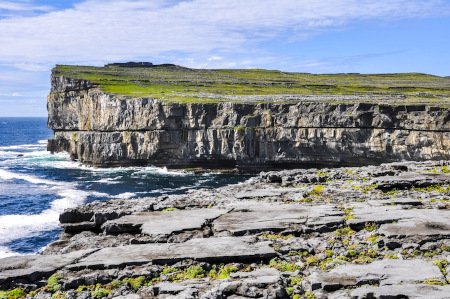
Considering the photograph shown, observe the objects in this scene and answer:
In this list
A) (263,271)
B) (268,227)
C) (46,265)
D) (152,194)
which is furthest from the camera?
(152,194)

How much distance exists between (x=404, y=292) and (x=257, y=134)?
7562 cm

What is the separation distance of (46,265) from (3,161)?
348ft

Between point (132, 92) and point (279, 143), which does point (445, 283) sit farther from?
point (132, 92)

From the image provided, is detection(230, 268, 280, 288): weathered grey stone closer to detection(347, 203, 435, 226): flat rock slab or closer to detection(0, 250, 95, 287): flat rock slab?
detection(347, 203, 435, 226): flat rock slab

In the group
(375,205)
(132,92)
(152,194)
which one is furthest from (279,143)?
(375,205)

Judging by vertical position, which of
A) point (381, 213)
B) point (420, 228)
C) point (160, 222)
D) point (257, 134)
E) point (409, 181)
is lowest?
point (160, 222)

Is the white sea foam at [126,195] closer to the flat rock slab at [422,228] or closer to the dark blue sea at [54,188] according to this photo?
the dark blue sea at [54,188]

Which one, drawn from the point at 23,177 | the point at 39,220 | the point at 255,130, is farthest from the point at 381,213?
the point at 23,177

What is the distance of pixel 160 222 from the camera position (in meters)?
21.2

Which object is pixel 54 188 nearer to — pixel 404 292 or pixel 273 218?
pixel 273 218

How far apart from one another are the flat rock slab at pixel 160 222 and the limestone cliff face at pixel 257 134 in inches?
2327

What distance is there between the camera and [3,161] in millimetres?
112312

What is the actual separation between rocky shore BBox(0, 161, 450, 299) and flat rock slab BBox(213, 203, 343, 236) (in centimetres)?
5

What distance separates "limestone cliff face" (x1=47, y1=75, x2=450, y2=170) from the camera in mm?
76562
